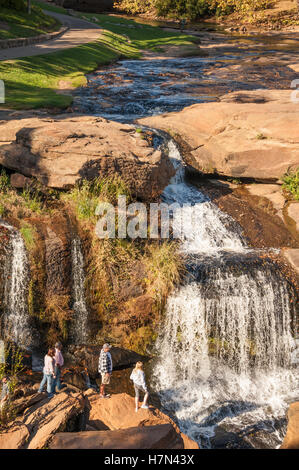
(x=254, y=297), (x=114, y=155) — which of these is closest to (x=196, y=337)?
(x=254, y=297)

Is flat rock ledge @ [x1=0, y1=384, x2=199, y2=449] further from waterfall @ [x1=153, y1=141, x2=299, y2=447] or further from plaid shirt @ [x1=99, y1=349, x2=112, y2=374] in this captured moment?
waterfall @ [x1=153, y1=141, x2=299, y2=447]

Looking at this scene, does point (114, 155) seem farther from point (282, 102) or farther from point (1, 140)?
point (282, 102)

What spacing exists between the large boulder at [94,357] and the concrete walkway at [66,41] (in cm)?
2222

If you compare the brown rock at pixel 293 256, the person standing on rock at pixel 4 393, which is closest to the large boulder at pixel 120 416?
the person standing on rock at pixel 4 393

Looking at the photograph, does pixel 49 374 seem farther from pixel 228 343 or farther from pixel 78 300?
pixel 228 343

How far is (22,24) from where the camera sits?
37.4 m

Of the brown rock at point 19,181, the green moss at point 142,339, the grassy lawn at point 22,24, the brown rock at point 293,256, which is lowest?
the green moss at point 142,339

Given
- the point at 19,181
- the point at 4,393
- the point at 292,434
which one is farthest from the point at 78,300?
the point at 292,434

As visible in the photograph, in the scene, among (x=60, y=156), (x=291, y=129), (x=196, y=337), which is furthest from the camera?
(x=291, y=129)

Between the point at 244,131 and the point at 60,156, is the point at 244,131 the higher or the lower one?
the higher one

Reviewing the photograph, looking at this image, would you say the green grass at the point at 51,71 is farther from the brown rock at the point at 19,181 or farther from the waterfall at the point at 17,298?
the waterfall at the point at 17,298

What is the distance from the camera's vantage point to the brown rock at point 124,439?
27.1ft

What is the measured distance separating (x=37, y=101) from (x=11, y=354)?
529 inches
